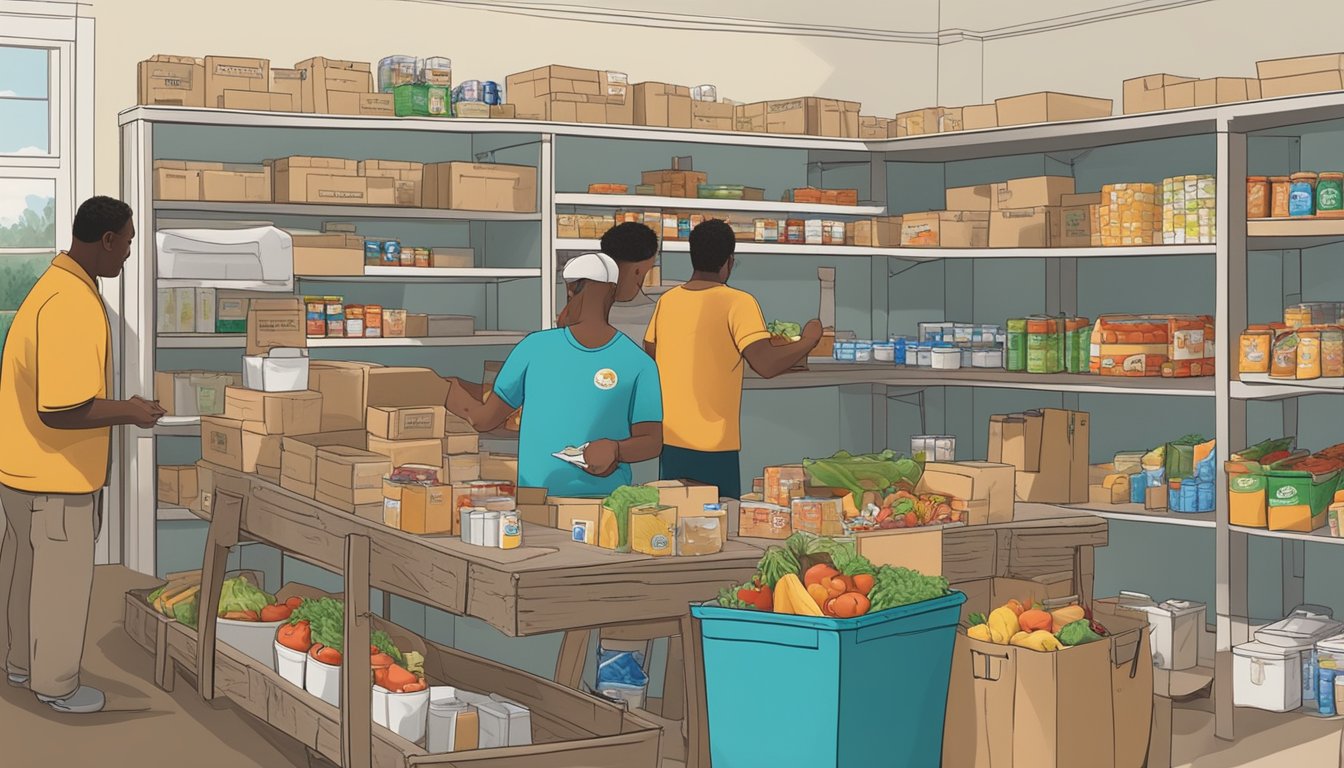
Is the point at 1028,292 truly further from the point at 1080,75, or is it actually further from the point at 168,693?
the point at 168,693

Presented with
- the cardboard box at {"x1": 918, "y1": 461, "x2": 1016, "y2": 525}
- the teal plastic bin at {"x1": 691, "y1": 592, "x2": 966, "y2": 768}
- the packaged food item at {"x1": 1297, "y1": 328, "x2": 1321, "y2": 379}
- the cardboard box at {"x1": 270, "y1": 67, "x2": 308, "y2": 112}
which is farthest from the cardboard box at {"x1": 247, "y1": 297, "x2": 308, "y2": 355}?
the packaged food item at {"x1": 1297, "y1": 328, "x2": 1321, "y2": 379}

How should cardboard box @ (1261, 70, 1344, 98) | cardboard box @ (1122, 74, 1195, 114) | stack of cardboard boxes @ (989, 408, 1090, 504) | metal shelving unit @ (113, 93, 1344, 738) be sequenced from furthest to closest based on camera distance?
stack of cardboard boxes @ (989, 408, 1090, 504)
cardboard box @ (1122, 74, 1195, 114)
metal shelving unit @ (113, 93, 1344, 738)
cardboard box @ (1261, 70, 1344, 98)

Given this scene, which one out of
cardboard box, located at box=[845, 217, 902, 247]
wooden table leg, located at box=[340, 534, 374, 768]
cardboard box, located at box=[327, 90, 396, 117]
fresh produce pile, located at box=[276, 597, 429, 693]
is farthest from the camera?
cardboard box, located at box=[845, 217, 902, 247]

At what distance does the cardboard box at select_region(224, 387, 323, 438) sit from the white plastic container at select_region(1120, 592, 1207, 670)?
360 cm

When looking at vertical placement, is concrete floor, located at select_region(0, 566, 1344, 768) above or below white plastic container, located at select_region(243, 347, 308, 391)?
below

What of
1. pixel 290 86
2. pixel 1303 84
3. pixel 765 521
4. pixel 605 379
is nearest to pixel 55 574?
pixel 605 379

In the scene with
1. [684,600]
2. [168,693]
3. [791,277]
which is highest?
[791,277]

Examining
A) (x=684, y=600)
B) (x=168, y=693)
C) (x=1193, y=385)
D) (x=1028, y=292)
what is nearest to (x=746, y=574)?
(x=684, y=600)

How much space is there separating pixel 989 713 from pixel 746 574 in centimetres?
75

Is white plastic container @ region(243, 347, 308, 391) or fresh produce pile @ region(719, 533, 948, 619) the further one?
white plastic container @ region(243, 347, 308, 391)

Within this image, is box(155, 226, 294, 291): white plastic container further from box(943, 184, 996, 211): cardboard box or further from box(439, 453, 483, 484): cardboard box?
box(943, 184, 996, 211): cardboard box

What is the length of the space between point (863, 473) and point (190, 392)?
371 centimetres

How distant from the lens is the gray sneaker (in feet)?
17.3

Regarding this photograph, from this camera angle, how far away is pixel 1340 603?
677cm
